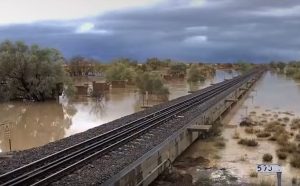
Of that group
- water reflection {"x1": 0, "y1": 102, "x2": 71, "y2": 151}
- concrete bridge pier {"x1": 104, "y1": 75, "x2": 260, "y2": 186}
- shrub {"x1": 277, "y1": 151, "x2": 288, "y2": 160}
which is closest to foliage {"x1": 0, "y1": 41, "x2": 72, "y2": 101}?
water reflection {"x1": 0, "y1": 102, "x2": 71, "y2": 151}

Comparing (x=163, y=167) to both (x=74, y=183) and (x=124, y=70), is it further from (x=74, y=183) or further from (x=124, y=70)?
(x=124, y=70)

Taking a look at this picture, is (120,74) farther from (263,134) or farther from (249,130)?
(263,134)

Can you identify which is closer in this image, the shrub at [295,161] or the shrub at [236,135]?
the shrub at [295,161]

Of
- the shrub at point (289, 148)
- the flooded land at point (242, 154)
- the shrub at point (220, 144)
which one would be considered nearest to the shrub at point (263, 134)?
the flooded land at point (242, 154)

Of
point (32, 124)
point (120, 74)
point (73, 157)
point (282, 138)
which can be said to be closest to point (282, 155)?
point (282, 138)

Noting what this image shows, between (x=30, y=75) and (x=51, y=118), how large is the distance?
1589 centimetres

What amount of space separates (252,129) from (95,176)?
2084cm

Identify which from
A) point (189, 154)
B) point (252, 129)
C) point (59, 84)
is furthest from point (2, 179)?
point (59, 84)

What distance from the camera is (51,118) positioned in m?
44.6

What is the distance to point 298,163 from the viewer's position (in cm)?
2178

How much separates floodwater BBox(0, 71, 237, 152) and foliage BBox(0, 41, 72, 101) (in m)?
2.09

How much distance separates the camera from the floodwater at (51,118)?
3269cm

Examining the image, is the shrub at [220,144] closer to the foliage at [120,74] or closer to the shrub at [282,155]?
the shrub at [282,155]

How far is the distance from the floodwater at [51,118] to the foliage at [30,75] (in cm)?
209
